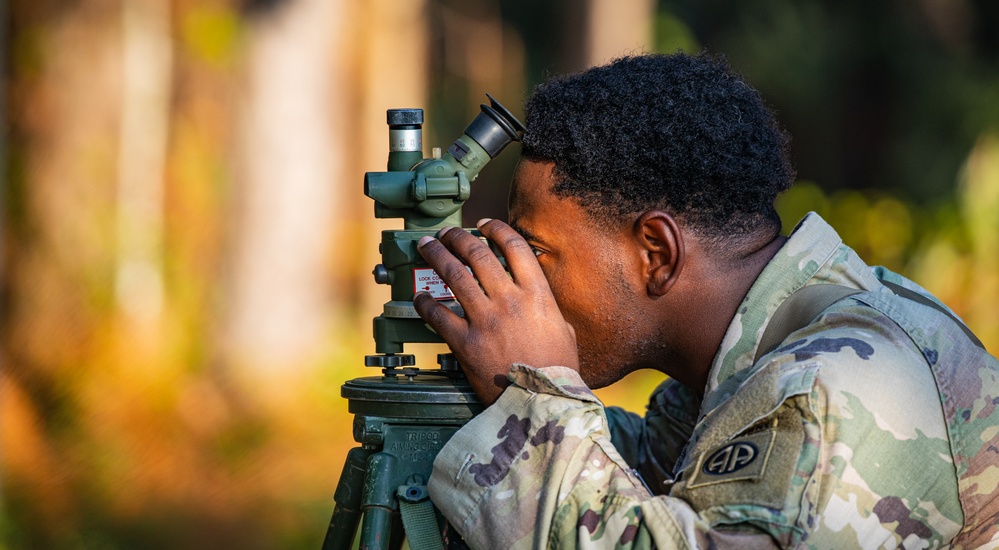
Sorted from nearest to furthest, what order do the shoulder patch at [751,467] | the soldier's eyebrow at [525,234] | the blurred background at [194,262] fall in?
the shoulder patch at [751,467] → the soldier's eyebrow at [525,234] → the blurred background at [194,262]

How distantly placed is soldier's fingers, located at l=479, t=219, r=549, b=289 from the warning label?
0.14 m

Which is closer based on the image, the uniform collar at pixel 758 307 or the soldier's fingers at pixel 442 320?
the soldier's fingers at pixel 442 320

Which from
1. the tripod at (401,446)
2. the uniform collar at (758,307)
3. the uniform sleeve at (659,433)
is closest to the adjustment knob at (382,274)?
the tripod at (401,446)

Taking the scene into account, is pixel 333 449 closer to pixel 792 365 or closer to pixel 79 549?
pixel 79 549

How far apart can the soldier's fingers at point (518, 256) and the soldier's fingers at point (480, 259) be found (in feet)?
0.09

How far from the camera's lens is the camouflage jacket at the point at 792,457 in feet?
5.99

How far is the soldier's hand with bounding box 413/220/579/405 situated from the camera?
213cm

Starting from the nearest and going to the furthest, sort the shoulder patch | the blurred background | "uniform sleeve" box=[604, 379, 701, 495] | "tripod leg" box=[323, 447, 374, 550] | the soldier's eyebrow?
the shoulder patch → "tripod leg" box=[323, 447, 374, 550] → the soldier's eyebrow → "uniform sleeve" box=[604, 379, 701, 495] → the blurred background

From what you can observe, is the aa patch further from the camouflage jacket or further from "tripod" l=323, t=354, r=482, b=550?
"tripod" l=323, t=354, r=482, b=550

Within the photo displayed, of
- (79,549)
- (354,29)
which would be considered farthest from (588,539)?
(354,29)

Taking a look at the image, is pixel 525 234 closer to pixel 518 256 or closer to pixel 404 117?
pixel 518 256

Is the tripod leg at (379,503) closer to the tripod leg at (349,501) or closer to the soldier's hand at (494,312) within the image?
the tripod leg at (349,501)

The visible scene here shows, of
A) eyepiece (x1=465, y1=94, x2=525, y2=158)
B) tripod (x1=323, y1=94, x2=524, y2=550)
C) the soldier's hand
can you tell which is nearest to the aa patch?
the soldier's hand

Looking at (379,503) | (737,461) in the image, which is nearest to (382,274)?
(379,503)
